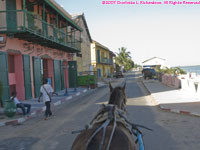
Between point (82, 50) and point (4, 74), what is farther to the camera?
point (82, 50)

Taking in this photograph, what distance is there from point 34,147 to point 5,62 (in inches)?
311

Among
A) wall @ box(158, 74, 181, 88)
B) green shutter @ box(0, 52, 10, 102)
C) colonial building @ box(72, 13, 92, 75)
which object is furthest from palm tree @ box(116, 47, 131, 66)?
green shutter @ box(0, 52, 10, 102)

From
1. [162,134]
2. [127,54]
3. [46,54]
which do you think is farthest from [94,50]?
[127,54]

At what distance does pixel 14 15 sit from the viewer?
12781mm

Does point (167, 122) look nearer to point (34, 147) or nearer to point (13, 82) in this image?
point (34, 147)

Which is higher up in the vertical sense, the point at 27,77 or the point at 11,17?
the point at 11,17

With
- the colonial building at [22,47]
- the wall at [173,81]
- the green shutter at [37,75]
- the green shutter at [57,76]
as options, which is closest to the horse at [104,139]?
the colonial building at [22,47]

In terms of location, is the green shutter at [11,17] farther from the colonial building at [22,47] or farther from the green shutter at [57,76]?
the green shutter at [57,76]

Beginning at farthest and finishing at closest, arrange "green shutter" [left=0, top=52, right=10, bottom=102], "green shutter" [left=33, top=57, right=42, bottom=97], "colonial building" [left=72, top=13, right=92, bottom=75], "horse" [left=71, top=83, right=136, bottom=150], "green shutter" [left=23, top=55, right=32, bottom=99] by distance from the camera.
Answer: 1. "colonial building" [left=72, top=13, right=92, bottom=75]
2. "green shutter" [left=33, top=57, right=42, bottom=97]
3. "green shutter" [left=23, top=55, right=32, bottom=99]
4. "green shutter" [left=0, top=52, right=10, bottom=102]
5. "horse" [left=71, top=83, right=136, bottom=150]

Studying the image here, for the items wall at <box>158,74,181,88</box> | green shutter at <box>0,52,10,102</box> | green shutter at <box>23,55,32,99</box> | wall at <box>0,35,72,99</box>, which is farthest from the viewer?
wall at <box>158,74,181,88</box>

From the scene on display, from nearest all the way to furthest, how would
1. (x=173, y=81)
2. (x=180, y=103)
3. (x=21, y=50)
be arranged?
(x=180, y=103) < (x=21, y=50) < (x=173, y=81)

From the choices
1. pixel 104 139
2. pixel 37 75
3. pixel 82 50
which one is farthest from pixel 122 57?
pixel 104 139

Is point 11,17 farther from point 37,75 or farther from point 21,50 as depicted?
point 37,75

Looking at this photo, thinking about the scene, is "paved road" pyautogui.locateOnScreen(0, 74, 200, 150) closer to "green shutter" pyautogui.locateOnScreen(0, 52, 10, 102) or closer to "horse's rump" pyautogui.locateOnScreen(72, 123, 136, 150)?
"horse's rump" pyautogui.locateOnScreen(72, 123, 136, 150)
